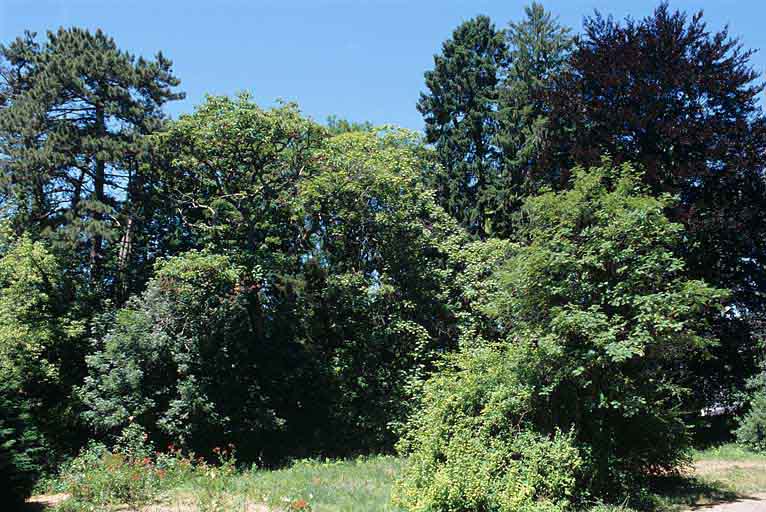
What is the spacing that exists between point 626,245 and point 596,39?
38.6ft

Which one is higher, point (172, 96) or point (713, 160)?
point (172, 96)

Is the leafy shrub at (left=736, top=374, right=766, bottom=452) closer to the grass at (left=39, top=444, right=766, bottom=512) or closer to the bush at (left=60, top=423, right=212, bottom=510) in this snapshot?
the grass at (left=39, top=444, right=766, bottom=512)

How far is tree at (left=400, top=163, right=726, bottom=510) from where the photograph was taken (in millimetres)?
8445

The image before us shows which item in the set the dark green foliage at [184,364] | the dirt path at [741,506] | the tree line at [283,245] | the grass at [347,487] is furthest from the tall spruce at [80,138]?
the dirt path at [741,506]

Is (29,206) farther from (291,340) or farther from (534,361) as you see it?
(534,361)

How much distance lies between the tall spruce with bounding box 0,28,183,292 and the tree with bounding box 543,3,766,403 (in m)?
13.2

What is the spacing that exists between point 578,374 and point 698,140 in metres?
10.2

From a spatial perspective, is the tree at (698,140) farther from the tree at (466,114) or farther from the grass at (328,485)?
the grass at (328,485)

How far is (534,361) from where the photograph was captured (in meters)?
9.44

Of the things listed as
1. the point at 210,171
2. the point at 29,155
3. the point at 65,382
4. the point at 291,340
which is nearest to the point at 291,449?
the point at 291,340

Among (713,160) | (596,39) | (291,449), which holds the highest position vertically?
(596,39)

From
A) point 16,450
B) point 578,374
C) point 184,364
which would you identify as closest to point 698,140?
point 578,374

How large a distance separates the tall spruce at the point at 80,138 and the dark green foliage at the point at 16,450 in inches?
328

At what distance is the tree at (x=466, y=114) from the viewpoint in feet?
80.4
